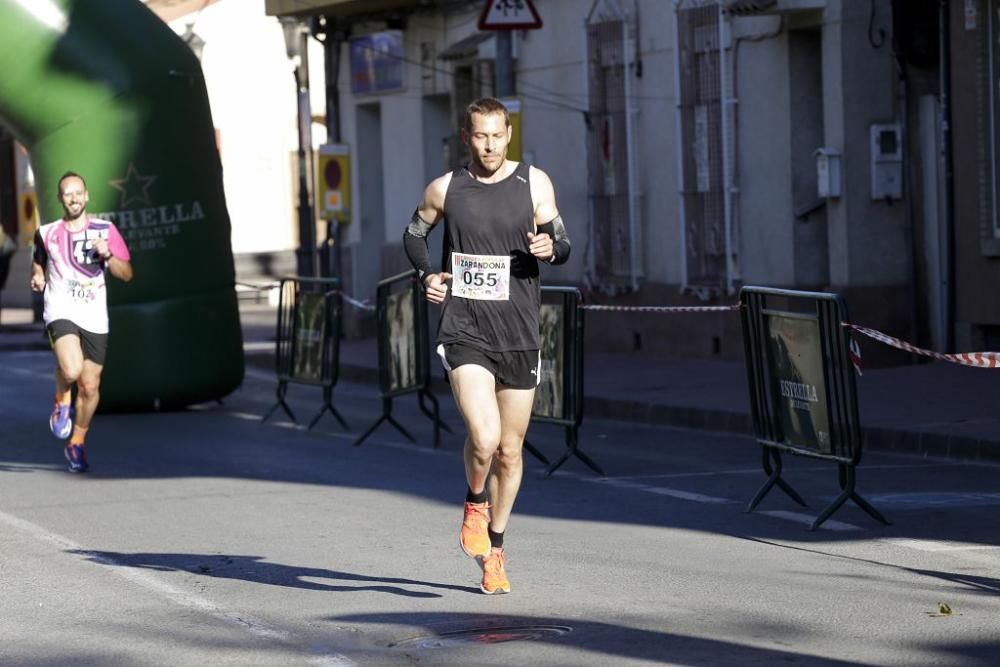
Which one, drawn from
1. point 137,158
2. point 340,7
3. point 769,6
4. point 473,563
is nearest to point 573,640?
point 473,563

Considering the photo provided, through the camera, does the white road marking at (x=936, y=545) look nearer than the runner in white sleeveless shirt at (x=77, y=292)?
Yes

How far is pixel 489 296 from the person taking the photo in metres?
8.20

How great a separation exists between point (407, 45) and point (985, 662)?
71.1 feet

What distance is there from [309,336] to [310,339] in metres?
0.03

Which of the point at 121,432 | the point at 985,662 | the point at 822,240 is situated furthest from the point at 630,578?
the point at 822,240

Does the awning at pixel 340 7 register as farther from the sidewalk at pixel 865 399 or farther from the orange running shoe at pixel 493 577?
the orange running shoe at pixel 493 577

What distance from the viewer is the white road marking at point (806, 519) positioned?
10.0m

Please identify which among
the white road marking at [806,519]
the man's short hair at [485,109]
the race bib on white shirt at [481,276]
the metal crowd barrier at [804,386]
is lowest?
the white road marking at [806,519]

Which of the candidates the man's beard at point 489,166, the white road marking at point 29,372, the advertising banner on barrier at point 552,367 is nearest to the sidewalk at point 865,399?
the advertising banner on barrier at point 552,367

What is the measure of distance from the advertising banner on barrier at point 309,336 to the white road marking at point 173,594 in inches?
236

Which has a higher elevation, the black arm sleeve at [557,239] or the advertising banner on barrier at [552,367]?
the black arm sleeve at [557,239]

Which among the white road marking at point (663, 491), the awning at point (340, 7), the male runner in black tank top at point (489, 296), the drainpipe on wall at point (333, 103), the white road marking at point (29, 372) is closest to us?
the male runner in black tank top at point (489, 296)

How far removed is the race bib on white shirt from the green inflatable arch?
938cm

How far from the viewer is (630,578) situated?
28.0ft
